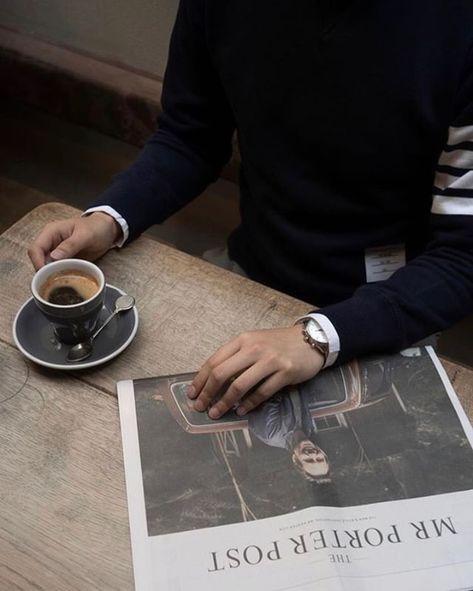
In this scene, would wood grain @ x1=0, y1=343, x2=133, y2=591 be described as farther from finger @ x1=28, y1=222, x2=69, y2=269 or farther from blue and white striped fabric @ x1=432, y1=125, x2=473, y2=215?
blue and white striped fabric @ x1=432, y1=125, x2=473, y2=215

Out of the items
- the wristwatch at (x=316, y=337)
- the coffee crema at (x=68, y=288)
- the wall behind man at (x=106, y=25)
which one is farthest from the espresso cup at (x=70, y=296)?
the wall behind man at (x=106, y=25)

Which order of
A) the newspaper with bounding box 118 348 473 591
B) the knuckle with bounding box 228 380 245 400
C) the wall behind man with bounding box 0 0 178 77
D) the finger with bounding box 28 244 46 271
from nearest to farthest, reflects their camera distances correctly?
the newspaper with bounding box 118 348 473 591 < the knuckle with bounding box 228 380 245 400 < the finger with bounding box 28 244 46 271 < the wall behind man with bounding box 0 0 178 77

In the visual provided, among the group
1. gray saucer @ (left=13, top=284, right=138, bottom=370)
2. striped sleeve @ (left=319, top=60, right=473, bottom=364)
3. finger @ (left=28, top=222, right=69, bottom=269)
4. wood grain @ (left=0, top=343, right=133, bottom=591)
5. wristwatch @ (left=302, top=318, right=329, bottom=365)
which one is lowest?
wood grain @ (left=0, top=343, right=133, bottom=591)

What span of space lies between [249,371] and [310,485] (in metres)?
0.13

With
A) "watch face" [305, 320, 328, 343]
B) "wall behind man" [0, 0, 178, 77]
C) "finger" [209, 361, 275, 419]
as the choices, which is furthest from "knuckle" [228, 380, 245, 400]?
"wall behind man" [0, 0, 178, 77]

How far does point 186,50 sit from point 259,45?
0.15 meters

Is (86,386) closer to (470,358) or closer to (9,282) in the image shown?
(9,282)

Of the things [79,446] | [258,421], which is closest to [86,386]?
[79,446]

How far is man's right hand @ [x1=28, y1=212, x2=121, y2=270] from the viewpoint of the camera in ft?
2.86

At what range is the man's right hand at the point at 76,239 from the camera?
2.86 ft

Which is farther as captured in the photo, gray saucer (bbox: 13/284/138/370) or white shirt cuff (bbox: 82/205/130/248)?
white shirt cuff (bbox: 82/205/130/248)

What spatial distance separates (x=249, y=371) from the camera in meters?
0.74

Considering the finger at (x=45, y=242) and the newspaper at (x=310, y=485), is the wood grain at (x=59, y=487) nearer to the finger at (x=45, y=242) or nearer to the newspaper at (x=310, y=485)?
the newspaper at (x=310, y=485)

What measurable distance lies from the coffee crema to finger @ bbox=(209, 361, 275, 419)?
196 mm
